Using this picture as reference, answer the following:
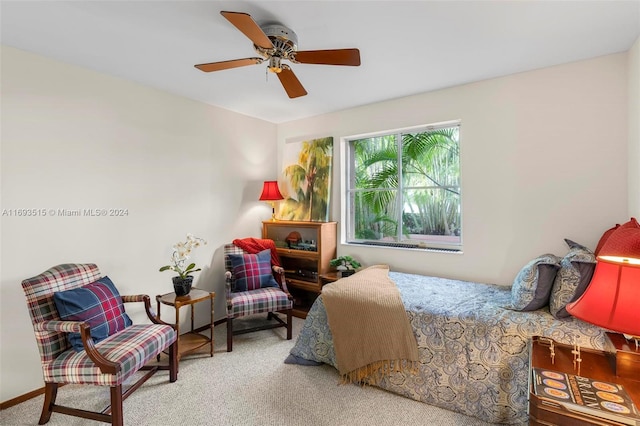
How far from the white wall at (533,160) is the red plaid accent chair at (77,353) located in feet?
8.69

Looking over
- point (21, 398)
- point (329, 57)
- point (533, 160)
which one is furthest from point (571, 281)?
point (21, 398)

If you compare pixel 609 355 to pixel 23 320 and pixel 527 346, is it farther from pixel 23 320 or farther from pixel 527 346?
pixel 23 320

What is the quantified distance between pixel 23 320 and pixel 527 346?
356 cm

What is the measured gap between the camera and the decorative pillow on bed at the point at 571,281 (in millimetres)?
1960

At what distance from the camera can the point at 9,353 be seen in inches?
90.1

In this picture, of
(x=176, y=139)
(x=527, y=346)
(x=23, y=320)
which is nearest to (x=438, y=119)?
(x=527, y=346)

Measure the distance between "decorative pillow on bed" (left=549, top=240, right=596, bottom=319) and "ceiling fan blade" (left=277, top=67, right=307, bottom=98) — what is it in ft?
7.26

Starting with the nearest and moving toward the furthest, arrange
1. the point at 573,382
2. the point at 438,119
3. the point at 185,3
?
the point at 573,382 → the point at 185,3 → the point at 438,119

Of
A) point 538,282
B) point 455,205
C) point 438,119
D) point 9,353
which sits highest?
point 438,119

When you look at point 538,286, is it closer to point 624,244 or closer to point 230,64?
point 624,244

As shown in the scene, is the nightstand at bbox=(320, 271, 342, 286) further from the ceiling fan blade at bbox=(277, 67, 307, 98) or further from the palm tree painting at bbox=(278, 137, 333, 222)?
Result: the ceiling fan blade at bbox=(277, 67, 307, 98)

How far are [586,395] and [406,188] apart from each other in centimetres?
263

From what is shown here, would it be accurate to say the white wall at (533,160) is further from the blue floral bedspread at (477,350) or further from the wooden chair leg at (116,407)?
the wooden chair leg at (116,407)

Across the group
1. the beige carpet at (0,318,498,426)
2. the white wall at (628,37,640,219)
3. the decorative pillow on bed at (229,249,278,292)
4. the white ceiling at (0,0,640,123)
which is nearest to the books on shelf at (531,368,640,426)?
the beige carpet at (0,318,498,426)
